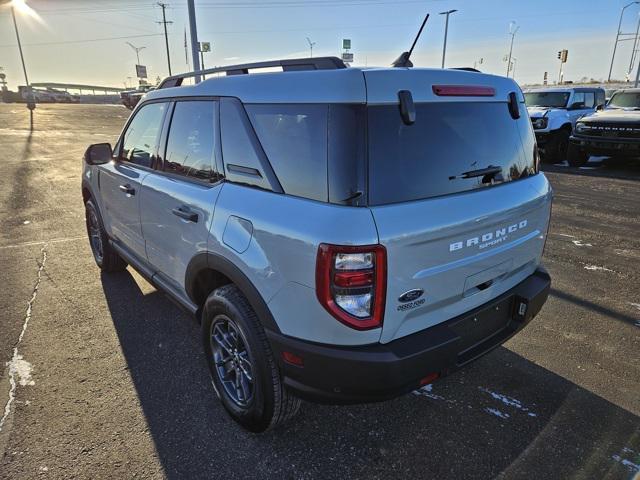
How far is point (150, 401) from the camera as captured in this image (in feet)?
8.91

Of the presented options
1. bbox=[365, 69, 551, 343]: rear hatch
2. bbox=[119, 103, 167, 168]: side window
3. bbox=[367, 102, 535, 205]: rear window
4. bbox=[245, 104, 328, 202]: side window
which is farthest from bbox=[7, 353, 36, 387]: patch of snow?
bbox=[367, 102, 535, 205]: rear window

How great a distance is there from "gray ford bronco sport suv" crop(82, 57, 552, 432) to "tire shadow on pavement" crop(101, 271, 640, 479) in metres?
0.21

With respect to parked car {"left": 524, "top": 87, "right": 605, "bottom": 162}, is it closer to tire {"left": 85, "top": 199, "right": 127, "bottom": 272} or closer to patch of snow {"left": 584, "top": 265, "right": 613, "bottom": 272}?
patch of snow {"left": 584, "top": 265, "right": 613, "bottom": 272}

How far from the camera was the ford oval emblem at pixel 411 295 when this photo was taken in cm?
188

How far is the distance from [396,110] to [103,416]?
2379 millimetres

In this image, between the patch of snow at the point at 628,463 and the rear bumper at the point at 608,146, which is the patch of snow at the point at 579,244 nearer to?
the patch of snow at the point at 628,463

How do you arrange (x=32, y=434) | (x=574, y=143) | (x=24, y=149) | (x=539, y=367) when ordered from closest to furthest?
(x=32, y=434) < (x=539, y=367) < (x=574, y=143) < (x=24, y=149)

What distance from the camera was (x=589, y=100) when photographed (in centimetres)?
A: 1335

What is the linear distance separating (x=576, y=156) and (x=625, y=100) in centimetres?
198

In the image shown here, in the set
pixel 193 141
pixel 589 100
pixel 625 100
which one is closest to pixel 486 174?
pixel 193 141

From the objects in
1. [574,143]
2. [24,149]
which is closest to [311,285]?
[574,143]

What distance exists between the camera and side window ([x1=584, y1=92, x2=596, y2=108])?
13.2m

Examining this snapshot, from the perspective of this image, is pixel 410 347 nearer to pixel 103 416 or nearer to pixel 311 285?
pixel 311 285

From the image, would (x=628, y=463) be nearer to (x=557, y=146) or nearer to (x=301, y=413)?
(x=301, y=413)
